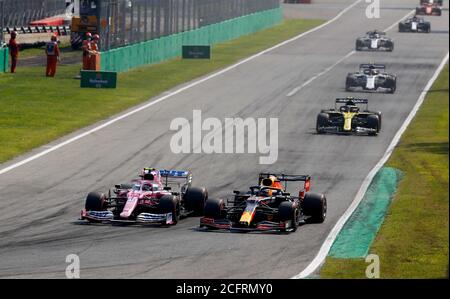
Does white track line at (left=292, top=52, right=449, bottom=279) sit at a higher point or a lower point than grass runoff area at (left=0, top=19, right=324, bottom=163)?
lower

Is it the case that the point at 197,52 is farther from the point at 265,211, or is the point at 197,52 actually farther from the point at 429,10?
the point at 265,211

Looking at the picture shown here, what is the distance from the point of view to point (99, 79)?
2068 inches

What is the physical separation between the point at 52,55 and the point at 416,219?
3145cm

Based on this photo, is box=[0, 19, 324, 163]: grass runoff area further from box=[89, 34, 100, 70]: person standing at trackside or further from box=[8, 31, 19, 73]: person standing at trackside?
box=[89, 34, 100, 70]: person standing at trackside

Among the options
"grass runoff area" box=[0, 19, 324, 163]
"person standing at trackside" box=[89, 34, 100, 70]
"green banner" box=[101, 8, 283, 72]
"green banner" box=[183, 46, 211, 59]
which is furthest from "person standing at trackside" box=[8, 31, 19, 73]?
"green banner" box=[183, 46, 211, 59]

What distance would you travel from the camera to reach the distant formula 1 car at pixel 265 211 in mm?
25094

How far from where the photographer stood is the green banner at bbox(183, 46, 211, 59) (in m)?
68.1

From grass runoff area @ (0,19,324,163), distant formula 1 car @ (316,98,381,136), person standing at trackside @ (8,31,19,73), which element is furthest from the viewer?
person standing at trackside @ (8,31,19,73)

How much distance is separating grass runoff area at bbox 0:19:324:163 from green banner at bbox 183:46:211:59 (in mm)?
509

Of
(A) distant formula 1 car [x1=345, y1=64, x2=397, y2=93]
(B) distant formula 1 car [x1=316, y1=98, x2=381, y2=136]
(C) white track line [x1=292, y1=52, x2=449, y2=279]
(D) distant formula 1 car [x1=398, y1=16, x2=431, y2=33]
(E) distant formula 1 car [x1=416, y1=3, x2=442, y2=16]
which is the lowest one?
(C) white track line [x1=292, y1=52, x2=449, y2=279]

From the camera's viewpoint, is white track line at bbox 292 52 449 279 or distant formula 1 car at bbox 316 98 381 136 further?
distant formula 1 car at bbox 316 98 381 136

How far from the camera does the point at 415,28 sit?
89562mm
